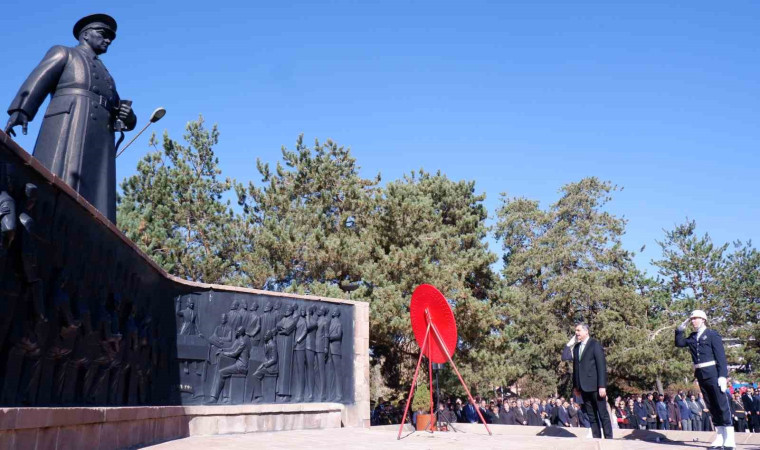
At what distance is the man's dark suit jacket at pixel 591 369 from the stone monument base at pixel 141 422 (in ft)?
17.9

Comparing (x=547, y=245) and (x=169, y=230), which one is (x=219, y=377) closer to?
(x=169, y=230)

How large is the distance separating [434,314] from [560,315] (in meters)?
30.3

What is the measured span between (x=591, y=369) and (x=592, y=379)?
134 mm

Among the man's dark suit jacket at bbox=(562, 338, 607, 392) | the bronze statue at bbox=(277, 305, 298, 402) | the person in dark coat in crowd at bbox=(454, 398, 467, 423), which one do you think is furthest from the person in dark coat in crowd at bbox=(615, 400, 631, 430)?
the man's dark suit jacket at bbox=(562, 338, 607, 392)

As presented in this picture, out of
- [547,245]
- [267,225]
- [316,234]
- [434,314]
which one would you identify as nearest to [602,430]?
[434,314]

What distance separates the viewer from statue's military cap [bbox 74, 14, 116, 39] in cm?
815

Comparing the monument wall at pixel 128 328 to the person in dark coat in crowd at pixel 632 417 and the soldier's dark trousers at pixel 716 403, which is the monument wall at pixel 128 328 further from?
the person in dark coat in crowd at pixel 632 417

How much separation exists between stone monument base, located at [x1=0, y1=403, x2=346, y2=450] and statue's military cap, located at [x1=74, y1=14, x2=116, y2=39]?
486 centimetres

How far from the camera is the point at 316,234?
82.2 feet

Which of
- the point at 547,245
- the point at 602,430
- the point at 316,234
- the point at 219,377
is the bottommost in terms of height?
the point at 602,430

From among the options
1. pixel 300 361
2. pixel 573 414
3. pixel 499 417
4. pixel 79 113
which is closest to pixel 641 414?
pixel 573 414

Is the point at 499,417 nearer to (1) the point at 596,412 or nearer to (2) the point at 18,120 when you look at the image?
(1) the point at 596,412

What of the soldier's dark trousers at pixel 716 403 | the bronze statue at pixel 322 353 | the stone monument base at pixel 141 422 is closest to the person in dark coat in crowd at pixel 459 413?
the stone monument base at pixel 141 422

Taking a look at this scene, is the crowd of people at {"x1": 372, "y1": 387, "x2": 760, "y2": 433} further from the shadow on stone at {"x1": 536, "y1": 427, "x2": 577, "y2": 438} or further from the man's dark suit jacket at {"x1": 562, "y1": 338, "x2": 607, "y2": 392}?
the man's dark suit jacket at {"x1": 562, "y1": 338, "x2": 607, "y2": 392}
